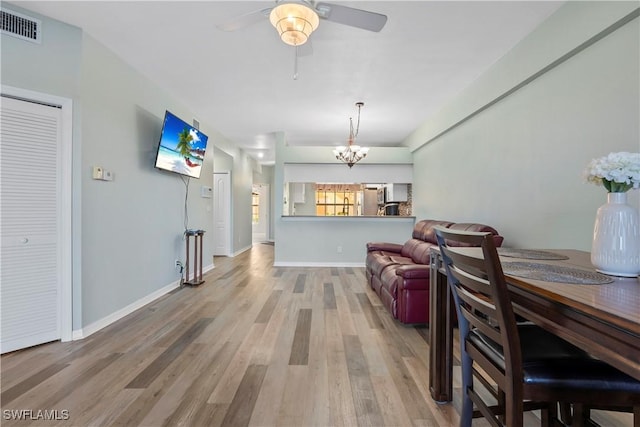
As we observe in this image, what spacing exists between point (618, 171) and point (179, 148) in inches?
164

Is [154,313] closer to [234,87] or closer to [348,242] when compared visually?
[234,87]

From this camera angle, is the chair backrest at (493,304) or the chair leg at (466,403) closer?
the chair backrest at (493,304)

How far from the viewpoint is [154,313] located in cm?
322

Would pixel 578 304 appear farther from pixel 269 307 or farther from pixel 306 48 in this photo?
pixel 269 307

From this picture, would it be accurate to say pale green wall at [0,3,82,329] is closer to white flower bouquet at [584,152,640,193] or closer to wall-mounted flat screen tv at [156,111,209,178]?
wall-mounted flat screen tv at [156,111,209,178]

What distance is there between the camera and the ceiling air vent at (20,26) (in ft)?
7.48

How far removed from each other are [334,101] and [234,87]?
139cm

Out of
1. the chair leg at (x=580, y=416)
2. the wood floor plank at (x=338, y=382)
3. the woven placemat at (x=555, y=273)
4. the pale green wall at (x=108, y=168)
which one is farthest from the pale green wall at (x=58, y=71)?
the chair leg at (x=580, y=416)

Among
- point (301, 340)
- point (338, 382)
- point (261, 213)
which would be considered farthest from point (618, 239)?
point (261, 213)

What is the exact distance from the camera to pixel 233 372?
207 cm

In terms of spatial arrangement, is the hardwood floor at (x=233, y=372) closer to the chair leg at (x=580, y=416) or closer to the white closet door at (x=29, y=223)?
the white closet door at (x=29, y=223)

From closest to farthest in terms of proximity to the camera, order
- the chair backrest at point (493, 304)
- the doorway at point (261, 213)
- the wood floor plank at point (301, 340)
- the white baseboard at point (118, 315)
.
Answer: the chair backrest at point (493, 304), the wood floor plank at point (301, 340), the white baseboard at point (118, 315), the doorway at point (261, 213)

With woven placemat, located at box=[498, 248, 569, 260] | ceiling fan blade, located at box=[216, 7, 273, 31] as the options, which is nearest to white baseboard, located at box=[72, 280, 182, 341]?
ceiling fan blade, located at box=[216, 7, 273, 31]

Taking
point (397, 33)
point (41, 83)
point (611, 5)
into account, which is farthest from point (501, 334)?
point (41, 83)
